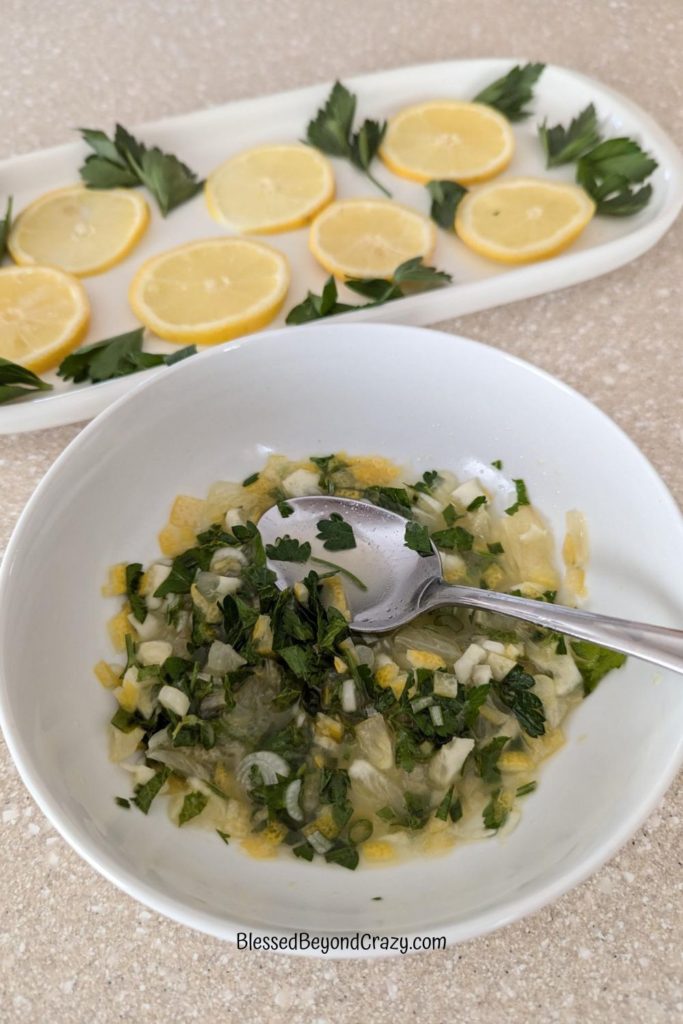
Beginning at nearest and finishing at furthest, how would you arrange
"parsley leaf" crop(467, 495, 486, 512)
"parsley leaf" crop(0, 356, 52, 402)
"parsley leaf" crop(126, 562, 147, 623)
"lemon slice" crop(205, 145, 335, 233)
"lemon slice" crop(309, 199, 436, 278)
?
"parsley leaf" crop(126, 562, 147, 623) < "parsley leaf" crop(467, 495, 486, 512) < "parsley leaf" crop(0, 356, 52, 402) < "lemon slice" crop(309, 199, 436, 278) < "lemon slice" crop(205, 145, 335, 233)

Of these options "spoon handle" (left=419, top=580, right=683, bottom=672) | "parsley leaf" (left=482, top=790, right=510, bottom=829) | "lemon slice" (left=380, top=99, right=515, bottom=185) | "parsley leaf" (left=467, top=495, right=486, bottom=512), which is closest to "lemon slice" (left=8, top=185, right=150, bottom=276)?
"lemon slice" (left=380, top=99, right=515, bottom=185)

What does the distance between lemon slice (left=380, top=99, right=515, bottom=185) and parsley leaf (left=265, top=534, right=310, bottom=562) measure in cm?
97

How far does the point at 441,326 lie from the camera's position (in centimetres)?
162

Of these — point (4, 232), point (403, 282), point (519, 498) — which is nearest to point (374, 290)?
point (403, 282)

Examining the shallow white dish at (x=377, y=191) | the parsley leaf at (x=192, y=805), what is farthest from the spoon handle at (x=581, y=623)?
the shallow white dish at (x=377, y=191)

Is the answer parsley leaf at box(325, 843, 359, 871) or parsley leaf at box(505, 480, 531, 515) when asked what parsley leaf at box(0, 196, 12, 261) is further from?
parsley leaf at box(325, 843, 359, 871)

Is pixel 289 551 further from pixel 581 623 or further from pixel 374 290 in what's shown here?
pixel 374 290

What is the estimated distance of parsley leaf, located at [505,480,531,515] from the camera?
131 centimetres

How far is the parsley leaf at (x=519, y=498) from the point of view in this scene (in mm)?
1310

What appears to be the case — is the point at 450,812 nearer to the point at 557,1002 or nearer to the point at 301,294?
the point at 557,1002

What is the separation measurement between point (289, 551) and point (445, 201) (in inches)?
34.6

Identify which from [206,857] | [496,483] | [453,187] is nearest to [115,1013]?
[206,857]

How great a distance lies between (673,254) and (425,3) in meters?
0.99

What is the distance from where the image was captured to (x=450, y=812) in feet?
3.32
